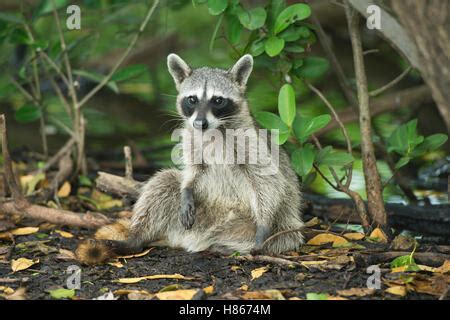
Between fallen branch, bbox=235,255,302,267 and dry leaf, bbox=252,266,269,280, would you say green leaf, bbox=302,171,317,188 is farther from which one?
dry leaf, bbox=252,266,269,280

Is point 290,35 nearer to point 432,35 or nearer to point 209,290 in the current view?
point 432,35

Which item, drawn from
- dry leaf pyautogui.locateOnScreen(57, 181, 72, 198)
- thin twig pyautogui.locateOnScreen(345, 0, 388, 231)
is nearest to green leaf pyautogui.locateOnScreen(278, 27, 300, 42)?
thin twig pyautogui.locateOnScreen(345, 0, 388, 231)

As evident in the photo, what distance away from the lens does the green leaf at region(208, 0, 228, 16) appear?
6426 mm

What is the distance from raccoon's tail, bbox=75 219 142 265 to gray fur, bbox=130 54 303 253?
0.11m

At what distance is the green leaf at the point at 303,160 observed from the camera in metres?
6.41

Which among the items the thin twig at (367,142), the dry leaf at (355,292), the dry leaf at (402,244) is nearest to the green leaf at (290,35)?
the thin twig at (367,142)

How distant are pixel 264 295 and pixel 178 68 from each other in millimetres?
2515

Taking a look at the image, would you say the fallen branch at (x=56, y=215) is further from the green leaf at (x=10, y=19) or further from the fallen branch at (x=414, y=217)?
the fallen branch at (x=414, y=217)

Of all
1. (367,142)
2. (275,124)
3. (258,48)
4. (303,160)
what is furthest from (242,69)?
(367,142)

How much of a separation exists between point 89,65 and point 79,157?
14.7ft

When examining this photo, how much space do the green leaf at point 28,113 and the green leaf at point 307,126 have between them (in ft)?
10.7

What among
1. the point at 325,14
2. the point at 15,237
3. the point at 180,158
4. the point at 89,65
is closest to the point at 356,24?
the point at 180,158

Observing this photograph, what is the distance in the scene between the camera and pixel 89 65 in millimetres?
12484

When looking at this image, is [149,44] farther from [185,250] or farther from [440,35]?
[440,35]
